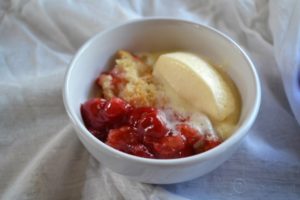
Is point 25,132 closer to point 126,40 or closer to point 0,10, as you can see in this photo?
point 126,40

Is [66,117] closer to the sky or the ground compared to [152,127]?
closer to the ground

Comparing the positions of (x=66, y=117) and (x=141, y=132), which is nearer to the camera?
(x=141, y=132)

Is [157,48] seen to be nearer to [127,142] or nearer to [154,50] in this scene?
[154,50]

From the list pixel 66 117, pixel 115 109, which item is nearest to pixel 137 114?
pixel 115 109

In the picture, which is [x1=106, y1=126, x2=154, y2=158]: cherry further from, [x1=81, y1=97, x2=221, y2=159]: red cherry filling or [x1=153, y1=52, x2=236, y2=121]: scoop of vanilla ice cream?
[x1=153, y1=52, x2=236, y2=121]: scoop of vanilla ice cream

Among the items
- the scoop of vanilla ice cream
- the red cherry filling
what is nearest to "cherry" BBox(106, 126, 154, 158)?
the red cherry filling

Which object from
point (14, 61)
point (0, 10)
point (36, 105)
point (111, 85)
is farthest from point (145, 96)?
point (0, 10)

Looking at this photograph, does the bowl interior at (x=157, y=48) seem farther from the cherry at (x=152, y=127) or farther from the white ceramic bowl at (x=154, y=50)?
the cherry at (x=152, y=127)

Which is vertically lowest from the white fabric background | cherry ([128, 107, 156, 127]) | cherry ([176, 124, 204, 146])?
the white fabric background
